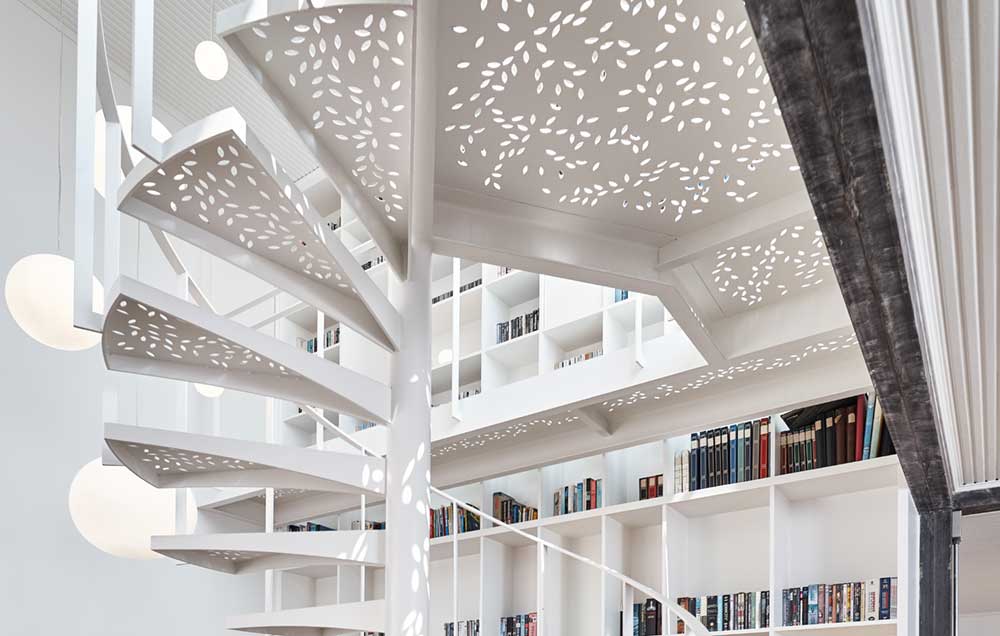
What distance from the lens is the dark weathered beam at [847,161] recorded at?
0.81m

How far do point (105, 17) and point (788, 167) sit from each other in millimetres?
4155

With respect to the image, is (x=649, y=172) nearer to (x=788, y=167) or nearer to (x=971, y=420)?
(x=788, y=167)

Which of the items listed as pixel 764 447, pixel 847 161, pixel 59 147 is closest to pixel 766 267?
pixel 764 447

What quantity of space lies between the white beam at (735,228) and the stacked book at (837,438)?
3.68 ft

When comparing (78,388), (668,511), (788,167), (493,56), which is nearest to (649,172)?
(788,167)

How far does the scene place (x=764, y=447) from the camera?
13.5 ft

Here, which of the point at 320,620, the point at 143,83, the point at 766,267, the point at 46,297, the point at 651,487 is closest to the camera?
the point at 143,83

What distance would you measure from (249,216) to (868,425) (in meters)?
2.47

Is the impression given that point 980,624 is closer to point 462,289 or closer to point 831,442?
point 831,442

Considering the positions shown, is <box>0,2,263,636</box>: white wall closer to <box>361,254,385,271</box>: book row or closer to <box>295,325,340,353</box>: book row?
<box>295,325,340,353</box>: book row

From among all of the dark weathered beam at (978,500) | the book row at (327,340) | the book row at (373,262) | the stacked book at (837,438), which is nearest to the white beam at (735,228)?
the dark weathered beam at (978,500)

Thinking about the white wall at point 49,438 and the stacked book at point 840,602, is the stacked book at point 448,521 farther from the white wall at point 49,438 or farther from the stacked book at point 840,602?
the stacked book at point 840,602

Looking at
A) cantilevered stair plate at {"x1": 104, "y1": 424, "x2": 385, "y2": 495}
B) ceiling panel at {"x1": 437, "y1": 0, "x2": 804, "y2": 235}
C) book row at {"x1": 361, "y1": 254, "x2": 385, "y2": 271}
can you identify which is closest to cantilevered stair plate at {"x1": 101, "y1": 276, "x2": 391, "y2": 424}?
cantilevered stair plate at {"x1": 104, "y1": 424, "x2": 385, "y2": 495}

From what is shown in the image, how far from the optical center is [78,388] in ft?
17.1
